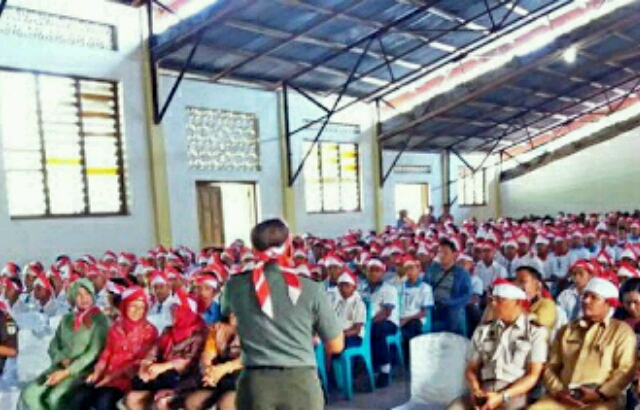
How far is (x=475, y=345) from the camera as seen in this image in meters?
3.25

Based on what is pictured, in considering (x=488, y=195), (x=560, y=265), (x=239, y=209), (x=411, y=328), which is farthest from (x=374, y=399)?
(x=488, y=195)

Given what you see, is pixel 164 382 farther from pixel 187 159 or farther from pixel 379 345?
pixel 187 159

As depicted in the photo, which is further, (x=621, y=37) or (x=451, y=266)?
(x=621, y=37)

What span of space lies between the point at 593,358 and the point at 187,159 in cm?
777

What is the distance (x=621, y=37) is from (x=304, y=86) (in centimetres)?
586

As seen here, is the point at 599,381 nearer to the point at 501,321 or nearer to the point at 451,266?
the point at 501,321

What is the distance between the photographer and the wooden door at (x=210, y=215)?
33.8 feet

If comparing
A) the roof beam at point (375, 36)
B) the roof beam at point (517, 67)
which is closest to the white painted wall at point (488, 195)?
the roof beam at point (517, 67)

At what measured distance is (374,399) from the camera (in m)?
4.69

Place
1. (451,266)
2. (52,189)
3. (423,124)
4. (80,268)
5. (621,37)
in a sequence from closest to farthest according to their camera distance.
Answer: (451,266) → (80,268) → (52,189) → (621,37) → (423,124)

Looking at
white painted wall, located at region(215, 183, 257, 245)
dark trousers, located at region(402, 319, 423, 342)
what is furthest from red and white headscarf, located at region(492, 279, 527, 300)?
white painted wall, located at region(215, 183, 257, 245)

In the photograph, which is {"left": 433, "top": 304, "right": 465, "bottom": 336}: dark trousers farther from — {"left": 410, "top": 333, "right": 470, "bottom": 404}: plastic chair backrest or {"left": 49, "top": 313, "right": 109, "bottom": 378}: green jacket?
{"left": 49, "top": 313, "right": 109, "bottom": 378}: green jacket

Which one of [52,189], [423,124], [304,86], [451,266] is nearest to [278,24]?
[304,86]

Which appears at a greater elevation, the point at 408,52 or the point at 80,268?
the point at 408,52
